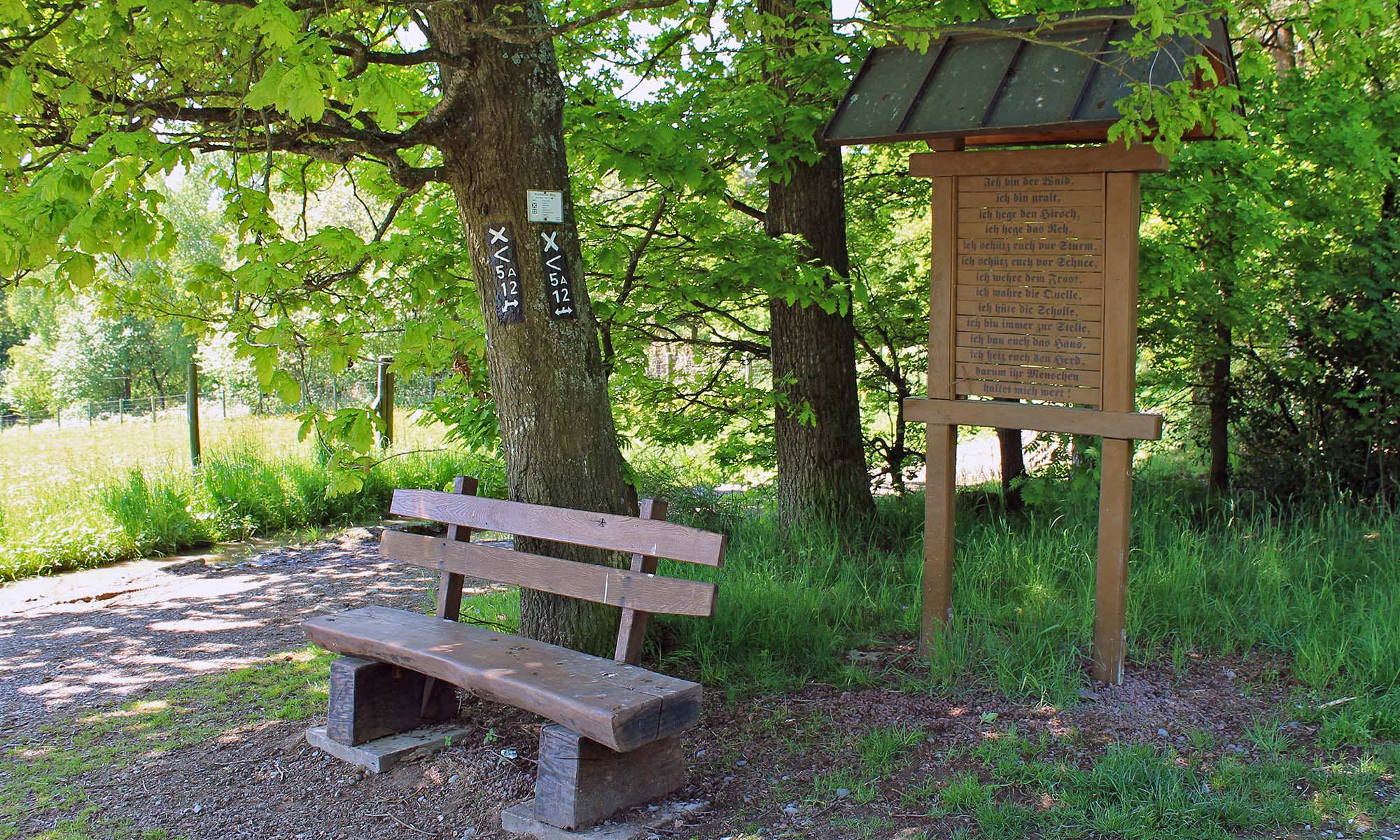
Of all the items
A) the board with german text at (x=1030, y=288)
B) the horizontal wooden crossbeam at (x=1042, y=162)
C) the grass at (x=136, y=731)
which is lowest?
the grass at (x=136, y=731)

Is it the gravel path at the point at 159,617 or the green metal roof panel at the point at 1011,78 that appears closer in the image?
the green metal roof panel at the point at 1011,78

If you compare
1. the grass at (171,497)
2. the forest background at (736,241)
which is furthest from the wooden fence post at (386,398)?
the forest background at (736,241)

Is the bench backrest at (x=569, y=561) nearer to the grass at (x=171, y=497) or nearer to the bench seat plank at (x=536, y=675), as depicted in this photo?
the bench seat plank at (x=536, y=675)

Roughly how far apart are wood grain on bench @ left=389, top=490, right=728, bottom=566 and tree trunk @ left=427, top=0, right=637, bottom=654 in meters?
0.23

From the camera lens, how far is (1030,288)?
4191 millimetres

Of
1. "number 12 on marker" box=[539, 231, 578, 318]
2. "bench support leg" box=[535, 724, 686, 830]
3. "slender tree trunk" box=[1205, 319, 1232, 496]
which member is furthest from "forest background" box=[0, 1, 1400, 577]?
"bench support leg" box=[535, 724, 686, 830]

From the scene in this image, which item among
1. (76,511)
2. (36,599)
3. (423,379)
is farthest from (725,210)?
(423,379)

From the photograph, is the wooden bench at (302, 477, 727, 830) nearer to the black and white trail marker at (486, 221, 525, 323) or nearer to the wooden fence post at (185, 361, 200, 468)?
the black and white trail marker at (486, 221, 525, 323)

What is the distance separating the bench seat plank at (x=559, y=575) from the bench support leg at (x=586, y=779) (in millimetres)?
487

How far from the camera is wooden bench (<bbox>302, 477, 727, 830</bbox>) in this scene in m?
3.11

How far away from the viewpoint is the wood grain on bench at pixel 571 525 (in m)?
3.34

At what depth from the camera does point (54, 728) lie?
4.36m

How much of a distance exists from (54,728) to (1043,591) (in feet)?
14.6

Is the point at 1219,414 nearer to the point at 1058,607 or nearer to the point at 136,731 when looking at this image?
the point at 1058,607
